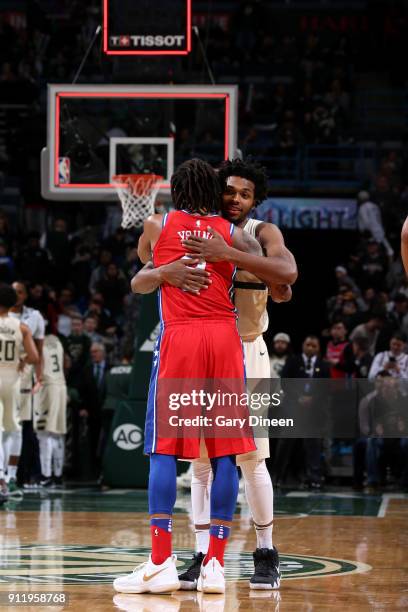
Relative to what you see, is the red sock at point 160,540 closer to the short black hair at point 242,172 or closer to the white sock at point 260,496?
the white sock at point 260,496

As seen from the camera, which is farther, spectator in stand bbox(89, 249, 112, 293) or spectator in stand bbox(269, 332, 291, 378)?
→ spectator in stand bbox(89, 249, 112, 293)

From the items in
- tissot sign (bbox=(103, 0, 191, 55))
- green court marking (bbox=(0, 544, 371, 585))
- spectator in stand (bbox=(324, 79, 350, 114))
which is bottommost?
green court marking (bbox=(0, 544, 371, 585))

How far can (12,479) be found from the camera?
12.2m

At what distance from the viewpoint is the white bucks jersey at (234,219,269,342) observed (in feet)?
20.2

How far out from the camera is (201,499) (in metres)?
6.23

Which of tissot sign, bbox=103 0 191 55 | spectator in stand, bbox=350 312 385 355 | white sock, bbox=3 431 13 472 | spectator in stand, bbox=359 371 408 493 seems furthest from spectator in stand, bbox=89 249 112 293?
white sock, bbox=3 431 13 472

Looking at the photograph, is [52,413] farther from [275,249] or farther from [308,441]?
[275,249]

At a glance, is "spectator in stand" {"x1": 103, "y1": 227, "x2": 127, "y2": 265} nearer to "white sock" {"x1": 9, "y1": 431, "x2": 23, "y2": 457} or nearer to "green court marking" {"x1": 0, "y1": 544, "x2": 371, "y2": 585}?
"white sock" {"x1": 9, "y1": 431, "x2": 23, "y2": 457}

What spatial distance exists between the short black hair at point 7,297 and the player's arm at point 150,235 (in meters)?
5.09

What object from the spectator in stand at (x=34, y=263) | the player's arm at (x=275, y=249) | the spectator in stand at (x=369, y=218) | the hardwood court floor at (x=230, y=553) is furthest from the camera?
the spectator in stand at (x=369, y=218)

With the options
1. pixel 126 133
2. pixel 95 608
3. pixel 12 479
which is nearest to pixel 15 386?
pixel 12 479

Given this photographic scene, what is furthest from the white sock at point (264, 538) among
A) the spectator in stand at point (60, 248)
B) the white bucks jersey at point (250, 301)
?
the spectator in stand at point (60, 248)

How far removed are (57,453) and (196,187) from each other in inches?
339

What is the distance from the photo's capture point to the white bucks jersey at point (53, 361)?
Result: 13.8m
